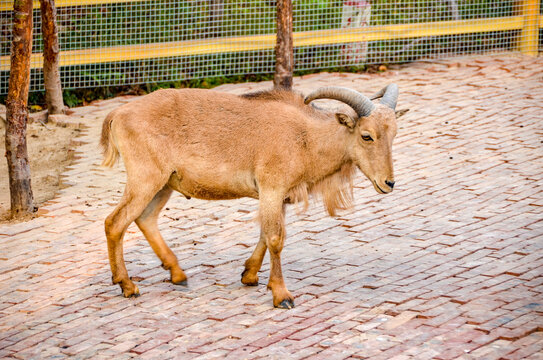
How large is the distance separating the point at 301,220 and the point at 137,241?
1794 millimetres

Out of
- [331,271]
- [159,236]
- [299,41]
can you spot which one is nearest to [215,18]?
[299,41]

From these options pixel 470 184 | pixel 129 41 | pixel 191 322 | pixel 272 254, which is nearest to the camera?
pixel 191 322

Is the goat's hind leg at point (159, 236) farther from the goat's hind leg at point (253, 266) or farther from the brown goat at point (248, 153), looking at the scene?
the goat's hind leg at point (253, 266)

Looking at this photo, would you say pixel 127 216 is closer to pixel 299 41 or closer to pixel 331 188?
pixel 331 188

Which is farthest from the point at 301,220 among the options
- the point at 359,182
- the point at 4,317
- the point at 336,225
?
the point at 4,317

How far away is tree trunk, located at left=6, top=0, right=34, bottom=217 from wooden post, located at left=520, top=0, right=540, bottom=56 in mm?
9534

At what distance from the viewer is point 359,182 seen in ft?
33.0

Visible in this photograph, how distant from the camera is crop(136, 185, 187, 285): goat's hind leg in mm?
7305

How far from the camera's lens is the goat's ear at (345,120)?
6.91m

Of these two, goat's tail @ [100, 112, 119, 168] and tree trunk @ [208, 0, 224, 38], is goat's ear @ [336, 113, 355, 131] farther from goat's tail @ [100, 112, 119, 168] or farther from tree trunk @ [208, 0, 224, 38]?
tree trunk @ [208, 0, 224, 38]

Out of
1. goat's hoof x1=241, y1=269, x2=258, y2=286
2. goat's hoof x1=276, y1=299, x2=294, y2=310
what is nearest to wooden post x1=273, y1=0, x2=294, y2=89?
goat's hoof x1=241, y1=269, x2=258, y2=286

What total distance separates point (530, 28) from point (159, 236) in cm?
1008

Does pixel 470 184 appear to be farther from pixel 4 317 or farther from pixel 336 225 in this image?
pixel 4 317

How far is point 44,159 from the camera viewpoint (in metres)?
11.0
